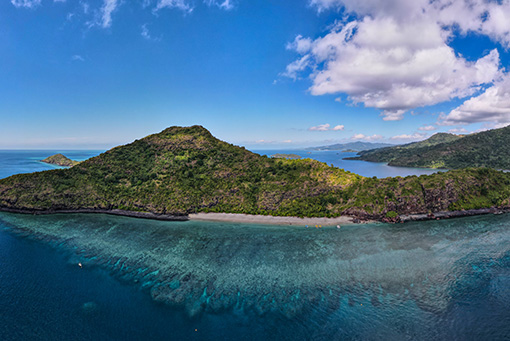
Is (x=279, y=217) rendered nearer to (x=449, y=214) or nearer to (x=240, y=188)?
(x=240, y=188)

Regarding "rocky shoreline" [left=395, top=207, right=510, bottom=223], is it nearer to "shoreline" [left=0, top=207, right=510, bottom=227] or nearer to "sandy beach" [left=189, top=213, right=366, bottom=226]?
"shoreline" [left=0, top=207, right=510, bottom=227]

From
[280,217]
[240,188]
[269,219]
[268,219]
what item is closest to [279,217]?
[280,217]

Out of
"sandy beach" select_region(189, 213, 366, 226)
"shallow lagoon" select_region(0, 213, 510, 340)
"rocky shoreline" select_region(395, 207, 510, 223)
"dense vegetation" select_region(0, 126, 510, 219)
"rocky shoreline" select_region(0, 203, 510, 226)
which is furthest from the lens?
"dense vegetation" select_region(0, 126, 510, 219)

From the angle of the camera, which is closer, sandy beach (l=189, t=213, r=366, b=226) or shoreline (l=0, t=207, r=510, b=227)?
sandy beach (l=189, t=213, r=366, b=226)

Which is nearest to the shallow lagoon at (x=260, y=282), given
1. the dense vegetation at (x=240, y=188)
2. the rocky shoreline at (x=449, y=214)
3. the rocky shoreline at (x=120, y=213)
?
the rocky shoreline at (x=449, y=214)

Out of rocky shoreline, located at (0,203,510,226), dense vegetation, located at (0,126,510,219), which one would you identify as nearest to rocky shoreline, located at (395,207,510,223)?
rocky shoreline, located at (0,203,510,226)

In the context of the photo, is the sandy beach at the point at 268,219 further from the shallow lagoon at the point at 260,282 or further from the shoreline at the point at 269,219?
the shallow lagoon at the point at 260,282
